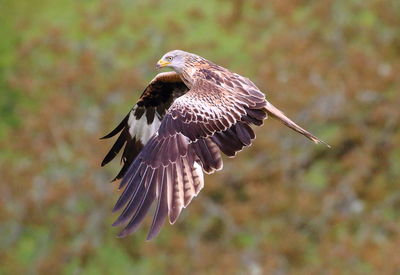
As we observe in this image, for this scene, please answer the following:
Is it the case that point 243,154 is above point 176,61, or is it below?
above

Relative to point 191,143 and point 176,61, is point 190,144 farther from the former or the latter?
point 176,61

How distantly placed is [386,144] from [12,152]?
632 centimetres

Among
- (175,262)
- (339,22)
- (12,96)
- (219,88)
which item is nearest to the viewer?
(219,88)

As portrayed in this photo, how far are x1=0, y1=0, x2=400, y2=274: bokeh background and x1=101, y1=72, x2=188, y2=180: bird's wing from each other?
8144 millimetres

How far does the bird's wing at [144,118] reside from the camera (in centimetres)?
1088

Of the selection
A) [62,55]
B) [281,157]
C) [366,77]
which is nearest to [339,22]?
[366,77]

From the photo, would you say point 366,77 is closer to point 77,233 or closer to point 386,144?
point 386,144

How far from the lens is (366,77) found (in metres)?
20.1

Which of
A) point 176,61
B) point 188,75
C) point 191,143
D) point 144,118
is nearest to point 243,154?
point 144,118

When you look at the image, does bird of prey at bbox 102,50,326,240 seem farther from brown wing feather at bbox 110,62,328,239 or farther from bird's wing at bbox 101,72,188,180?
bird's wing at bbox 101,72,188,180

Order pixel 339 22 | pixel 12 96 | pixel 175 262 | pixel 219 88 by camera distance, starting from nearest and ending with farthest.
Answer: pixel 219 88 < pixel 175 262 < pixel 339 22 < pixel 12 96

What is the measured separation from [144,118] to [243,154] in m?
9.14

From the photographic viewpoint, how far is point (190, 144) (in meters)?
9.42

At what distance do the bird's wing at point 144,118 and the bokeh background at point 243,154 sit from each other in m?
8.14
